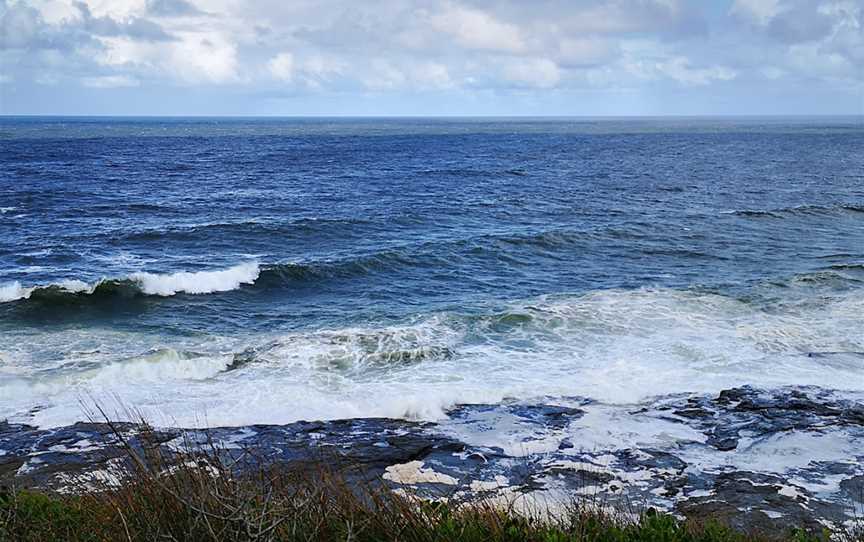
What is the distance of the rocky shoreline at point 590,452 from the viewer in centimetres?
1106

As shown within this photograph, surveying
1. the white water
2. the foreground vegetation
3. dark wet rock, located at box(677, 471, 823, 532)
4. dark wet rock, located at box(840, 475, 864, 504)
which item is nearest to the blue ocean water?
the white water

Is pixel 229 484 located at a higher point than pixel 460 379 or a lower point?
higher

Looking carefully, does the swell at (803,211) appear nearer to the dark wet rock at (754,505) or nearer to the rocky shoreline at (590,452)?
the rocky shoreline at (590,452)

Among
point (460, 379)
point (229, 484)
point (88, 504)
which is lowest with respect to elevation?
point (460, 379)

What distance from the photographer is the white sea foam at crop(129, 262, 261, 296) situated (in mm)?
26078

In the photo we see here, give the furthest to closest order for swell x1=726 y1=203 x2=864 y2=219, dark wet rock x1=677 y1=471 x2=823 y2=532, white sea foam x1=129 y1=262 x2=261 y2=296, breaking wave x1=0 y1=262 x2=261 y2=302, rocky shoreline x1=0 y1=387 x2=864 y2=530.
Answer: swell x1=726 y1=203 x2=864 y2=219, white sea foam x1=129 y1=262 x2=261 y2=296, breaking wave x1=0 y1=262 x2=261 y2=302, rocky shoreline x1=0 y1=387 x2=864 y2=530, dark wet rock x1=677 y1=471 x2=823 y2=532

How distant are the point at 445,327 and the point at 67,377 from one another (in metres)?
10.4

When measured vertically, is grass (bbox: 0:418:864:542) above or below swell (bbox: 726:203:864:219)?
above

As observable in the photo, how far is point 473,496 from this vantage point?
435 inches

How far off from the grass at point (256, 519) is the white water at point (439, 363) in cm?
694

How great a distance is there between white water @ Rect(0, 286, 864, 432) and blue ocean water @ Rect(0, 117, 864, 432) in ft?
0.27

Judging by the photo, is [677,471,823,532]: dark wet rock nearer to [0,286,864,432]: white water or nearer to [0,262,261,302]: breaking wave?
[0,286,864,432]: white water

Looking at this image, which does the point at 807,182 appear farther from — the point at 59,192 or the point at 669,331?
the point at 59,192

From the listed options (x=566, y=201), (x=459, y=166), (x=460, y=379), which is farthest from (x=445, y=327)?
(x=459, y=166)
